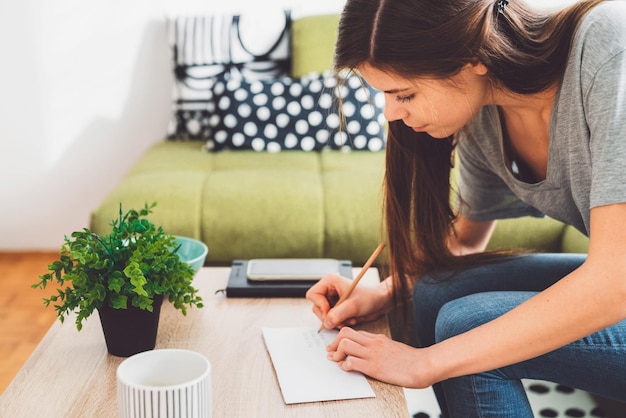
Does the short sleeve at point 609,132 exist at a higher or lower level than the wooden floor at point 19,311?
higher

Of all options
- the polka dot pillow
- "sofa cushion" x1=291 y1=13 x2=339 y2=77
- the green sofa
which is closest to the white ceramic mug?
the green sofa

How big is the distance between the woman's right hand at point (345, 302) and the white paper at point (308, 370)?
28mm

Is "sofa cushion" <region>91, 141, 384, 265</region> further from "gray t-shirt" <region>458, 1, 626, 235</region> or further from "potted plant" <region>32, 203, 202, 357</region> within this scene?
"potted plant" <region>32, 203, 202, 357</region>

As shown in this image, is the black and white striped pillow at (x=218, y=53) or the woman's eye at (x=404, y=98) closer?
the woman's eye at (x=404, y=98)

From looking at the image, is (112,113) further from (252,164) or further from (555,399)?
(555,399)

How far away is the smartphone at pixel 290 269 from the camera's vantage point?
1285 mm

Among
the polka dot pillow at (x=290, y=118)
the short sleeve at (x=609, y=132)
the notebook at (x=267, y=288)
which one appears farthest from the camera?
the polka dot pillow at (x=290, y=118)

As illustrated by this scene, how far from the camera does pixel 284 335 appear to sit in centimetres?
110

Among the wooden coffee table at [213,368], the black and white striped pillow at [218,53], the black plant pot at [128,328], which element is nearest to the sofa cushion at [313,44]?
the black and white striped pillow at [218,53]

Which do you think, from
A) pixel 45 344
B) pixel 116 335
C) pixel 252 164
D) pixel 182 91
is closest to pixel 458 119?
pixel 116 335

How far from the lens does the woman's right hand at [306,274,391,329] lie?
112 cm

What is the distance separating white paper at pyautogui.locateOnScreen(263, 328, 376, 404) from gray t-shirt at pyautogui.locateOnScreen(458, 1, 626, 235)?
0.38 meters

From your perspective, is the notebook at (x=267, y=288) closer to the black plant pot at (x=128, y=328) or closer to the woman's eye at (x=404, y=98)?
the black plant pot at (x=128, y=328)

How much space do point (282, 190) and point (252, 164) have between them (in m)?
0.30
